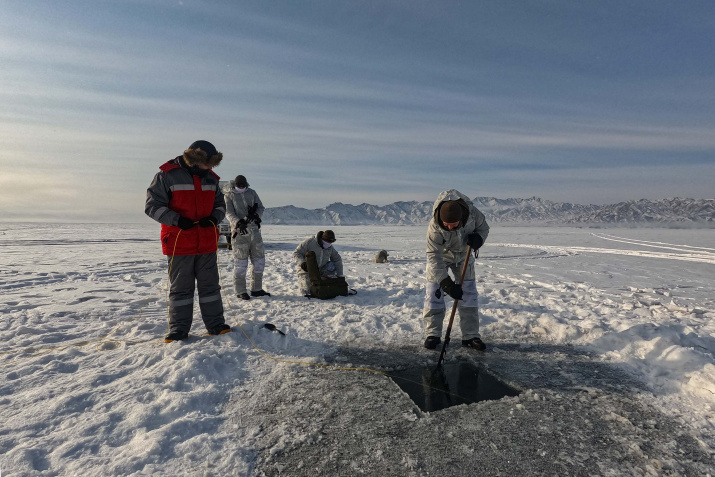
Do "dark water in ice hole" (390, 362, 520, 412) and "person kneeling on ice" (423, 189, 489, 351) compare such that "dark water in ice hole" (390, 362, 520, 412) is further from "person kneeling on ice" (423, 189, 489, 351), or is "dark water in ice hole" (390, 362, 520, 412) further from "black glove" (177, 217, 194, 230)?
"black glove" (177, 217, 194, 230)

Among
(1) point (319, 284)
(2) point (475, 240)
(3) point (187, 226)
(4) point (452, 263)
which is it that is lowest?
(1) point (319, 284)

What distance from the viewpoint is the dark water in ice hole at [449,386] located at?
9.57ft

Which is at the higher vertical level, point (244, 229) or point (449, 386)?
point (244, 229)

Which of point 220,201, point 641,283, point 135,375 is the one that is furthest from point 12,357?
point 641,283

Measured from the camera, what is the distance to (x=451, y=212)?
3.66 meters

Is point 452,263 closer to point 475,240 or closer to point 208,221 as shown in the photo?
point 475,240

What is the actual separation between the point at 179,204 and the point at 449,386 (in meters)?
3.49

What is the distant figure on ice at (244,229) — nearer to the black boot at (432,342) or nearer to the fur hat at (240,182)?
the fur hat at (240,182)

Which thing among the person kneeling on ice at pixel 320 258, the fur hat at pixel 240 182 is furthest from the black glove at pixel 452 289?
the fur hat at pixel 240 182

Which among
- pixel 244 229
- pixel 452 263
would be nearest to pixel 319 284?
pixel 244 229

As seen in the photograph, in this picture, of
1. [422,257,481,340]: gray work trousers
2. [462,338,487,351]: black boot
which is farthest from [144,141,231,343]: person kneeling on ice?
[462,338,487,351]: black boot

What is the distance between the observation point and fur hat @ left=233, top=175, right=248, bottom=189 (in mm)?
6513

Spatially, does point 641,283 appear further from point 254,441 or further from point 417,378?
point 254,441

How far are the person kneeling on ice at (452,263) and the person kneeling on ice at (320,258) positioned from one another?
119 inches
